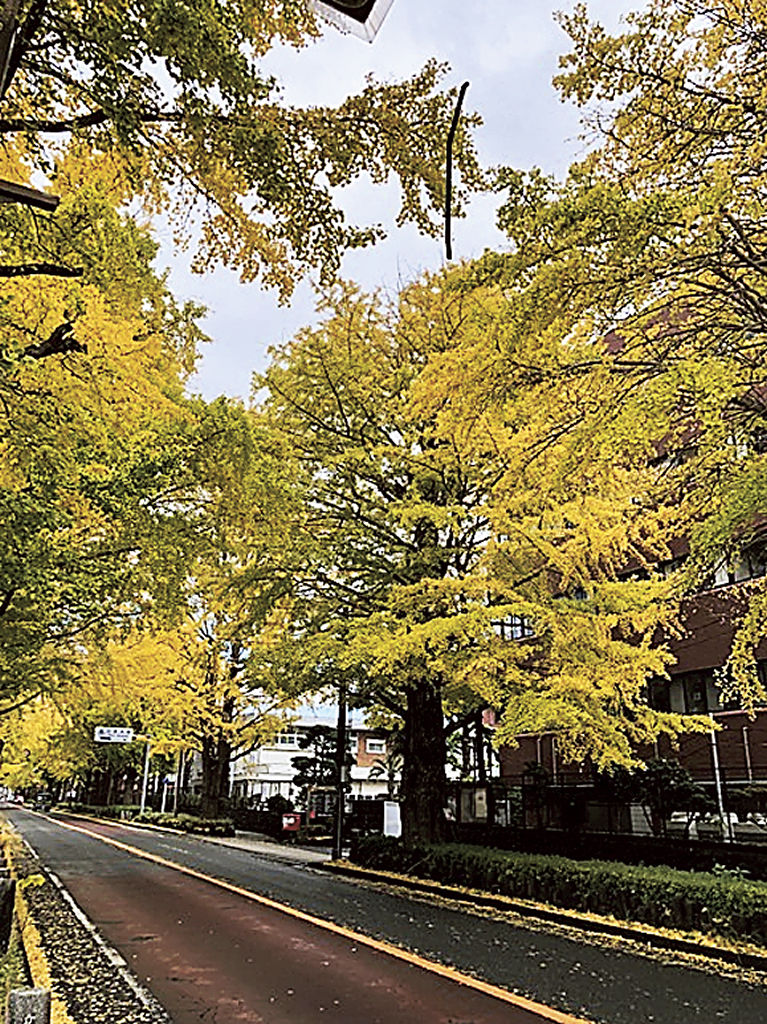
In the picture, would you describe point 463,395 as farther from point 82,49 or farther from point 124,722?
point 124,722

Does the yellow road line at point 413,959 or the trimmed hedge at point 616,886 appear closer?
the yellow road line at point 413,959

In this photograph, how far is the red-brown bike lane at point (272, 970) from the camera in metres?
6.70

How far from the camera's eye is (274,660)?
615 inches

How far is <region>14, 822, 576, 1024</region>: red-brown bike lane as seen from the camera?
6.70 m

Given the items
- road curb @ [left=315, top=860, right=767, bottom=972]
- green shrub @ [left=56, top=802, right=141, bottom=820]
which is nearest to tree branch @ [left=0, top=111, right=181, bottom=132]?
road curb @ [left=315, top=860, right=767, bottom=972]

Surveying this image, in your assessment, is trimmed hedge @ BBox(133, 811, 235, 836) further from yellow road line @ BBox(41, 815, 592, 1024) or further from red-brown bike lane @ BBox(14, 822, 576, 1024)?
red-brown bike lane @ BBox(14, 822, 576, 1024)

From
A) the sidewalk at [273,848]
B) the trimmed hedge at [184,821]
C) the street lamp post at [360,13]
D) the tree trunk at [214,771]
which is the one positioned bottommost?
the sidewalk at [273,848]

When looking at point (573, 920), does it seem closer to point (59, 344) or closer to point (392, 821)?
point (59, 344)

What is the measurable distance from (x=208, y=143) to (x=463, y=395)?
154 inches

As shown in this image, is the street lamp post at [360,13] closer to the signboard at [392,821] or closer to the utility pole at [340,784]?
the utility pole at [340,784]

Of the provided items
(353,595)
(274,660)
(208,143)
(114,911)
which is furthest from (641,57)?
(114,911)

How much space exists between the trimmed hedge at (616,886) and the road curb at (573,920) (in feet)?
0.93

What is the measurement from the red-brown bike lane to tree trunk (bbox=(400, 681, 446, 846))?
4056mm

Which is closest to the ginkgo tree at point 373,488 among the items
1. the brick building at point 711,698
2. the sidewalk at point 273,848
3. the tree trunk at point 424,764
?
the tree trunk at point 424,764
